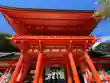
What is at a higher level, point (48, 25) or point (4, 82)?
point (48, 25)

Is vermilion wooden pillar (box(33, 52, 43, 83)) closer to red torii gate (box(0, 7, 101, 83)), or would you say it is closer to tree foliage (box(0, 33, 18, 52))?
red torii gate (box(0, 7, 101, 83))

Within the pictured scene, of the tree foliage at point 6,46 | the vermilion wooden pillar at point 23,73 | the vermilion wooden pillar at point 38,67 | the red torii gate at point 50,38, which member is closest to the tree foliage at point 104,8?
the red torii gate at point 50,38

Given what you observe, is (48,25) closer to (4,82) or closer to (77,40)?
(77,40)

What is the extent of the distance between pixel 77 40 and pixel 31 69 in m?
4.48

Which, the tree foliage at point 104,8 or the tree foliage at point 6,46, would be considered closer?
the tree foliage at point 104,8

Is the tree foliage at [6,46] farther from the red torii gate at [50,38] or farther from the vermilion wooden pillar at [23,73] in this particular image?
the vermilion wooden pillar at [23,73]

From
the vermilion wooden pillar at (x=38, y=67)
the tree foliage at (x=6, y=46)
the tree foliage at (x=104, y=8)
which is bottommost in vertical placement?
the vermilion wooden pillar at (x=38, y=67)

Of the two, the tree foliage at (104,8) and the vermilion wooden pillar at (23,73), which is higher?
the tree foliage at (104,8)

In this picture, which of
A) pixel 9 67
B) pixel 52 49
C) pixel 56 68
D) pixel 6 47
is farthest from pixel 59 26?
pixel 6 47

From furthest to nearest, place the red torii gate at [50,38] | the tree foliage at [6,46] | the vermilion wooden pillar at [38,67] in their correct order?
the tree foliage at [6,46]
the red torii gate at [50,38]
the vermilion wooden pillar at [38,67]

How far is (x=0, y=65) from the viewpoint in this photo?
15398 millimetres

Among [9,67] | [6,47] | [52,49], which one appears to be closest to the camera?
[52,49]

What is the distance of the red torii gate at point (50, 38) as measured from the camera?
12.6 m

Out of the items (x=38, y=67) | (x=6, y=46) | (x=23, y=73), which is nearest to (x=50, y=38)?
(x=38, y=67)
